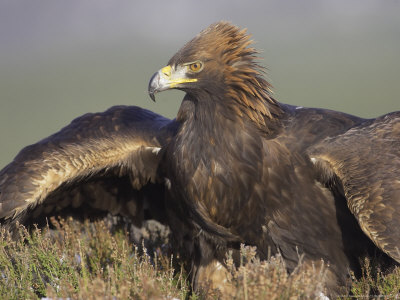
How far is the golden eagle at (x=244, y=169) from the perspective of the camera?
5.57m

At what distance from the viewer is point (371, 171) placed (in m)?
5.46

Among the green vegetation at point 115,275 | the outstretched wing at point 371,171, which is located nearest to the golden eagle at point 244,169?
the outstretched wing at point 371,171

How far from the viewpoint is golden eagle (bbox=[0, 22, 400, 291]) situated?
18.3 feet

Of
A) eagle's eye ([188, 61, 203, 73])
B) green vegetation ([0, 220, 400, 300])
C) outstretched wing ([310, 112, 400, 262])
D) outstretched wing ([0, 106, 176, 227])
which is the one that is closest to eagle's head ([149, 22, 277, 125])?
eagle's eye ([188, 61, 203, 73])

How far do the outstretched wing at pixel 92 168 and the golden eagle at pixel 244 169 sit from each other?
2 cm

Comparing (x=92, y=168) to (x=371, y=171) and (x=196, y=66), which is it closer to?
(x=196, y=66)

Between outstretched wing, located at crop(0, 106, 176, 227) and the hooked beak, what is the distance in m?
0.99

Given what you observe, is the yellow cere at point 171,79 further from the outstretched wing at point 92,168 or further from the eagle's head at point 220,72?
the outstretched wing at point 92,168

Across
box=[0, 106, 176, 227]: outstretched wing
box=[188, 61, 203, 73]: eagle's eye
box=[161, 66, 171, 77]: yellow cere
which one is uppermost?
box=[188, 61, 203, 73]: eagle's eye

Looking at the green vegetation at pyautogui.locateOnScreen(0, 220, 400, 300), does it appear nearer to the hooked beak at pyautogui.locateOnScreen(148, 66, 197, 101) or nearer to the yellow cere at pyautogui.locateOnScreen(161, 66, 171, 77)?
the hooked beak at pyautogui.locateOnScreen(148, 66, 197, 101)

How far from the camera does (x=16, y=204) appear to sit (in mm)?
6121

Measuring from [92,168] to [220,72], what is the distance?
1.79 m

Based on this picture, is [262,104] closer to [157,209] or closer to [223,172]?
[223,172]

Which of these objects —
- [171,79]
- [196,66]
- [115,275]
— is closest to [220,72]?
[196,66]
